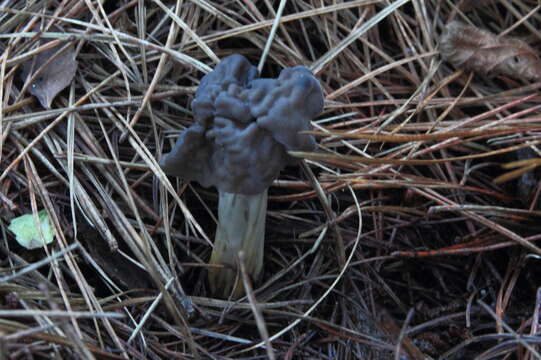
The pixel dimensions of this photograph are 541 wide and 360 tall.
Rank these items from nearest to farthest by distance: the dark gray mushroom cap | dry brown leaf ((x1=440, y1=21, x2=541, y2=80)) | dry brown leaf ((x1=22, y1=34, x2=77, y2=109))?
the dark gray mushroom cap → dry brown leaf ((x1=22, y1=34, x2=77, y2=109)) → dry brown leaf ((x1=440, y1=21, x2=541, y2=80))

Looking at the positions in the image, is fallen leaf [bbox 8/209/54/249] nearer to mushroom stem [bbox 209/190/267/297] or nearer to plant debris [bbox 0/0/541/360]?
plant debris [bbox 0/0/541/360]

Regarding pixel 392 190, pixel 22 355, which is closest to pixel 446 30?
pixel 392 190

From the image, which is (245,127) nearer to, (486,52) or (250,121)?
(250,121)

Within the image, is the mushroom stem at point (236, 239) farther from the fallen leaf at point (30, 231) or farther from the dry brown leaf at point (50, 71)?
the dry brown leaf at point (50, 71)

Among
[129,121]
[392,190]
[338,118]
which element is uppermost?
[129,121]

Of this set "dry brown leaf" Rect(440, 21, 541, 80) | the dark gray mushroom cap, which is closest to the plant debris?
"dry brown leaf" Rect(440, 21, 541, 80)

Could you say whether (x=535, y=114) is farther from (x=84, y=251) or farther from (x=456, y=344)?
(x=84, y=251)
